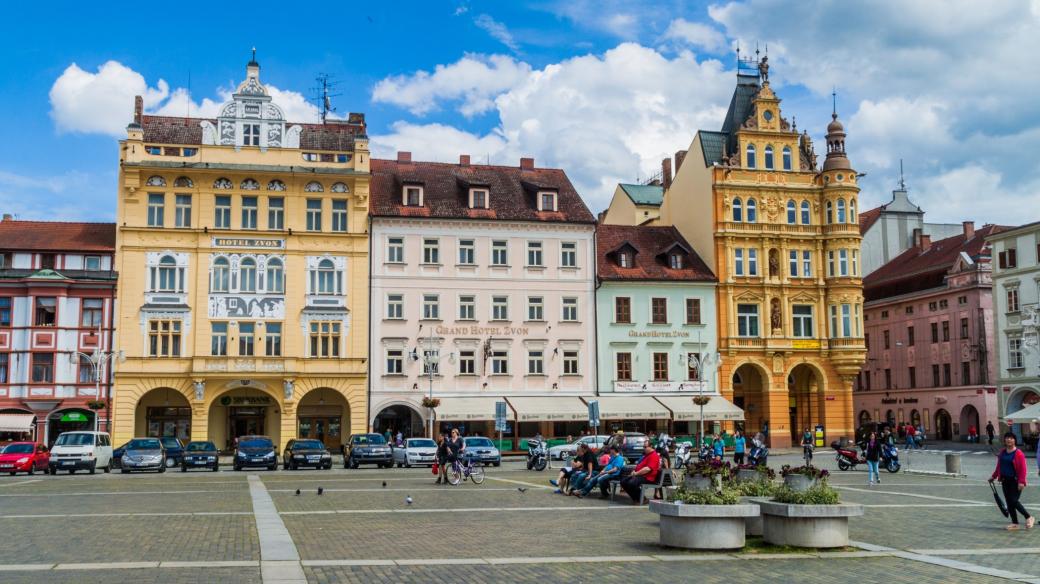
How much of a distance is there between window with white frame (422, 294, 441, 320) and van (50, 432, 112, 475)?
20.1 m

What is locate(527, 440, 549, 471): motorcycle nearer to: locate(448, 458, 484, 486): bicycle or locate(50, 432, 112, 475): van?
locate(448, 458, 484, 486): bicycle

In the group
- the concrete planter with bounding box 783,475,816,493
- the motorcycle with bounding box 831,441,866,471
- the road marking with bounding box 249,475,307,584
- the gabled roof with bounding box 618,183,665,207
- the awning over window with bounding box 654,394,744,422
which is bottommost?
the road marking with bounding box 249,475,307,584

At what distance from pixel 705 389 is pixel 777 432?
5.35m

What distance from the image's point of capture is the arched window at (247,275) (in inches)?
2263

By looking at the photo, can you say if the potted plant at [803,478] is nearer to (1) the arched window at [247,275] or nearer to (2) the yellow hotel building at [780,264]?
(1) the arched window at [247,275]

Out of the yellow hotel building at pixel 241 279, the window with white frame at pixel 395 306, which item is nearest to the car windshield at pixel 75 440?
the yellow hotel building at pixel 241 279

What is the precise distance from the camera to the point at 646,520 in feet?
68.6

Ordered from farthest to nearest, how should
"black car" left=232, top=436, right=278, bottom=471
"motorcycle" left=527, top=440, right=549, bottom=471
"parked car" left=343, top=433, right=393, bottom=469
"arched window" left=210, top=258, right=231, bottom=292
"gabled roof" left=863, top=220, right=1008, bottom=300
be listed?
"gabled roof" left=863, top=220, right=1008, bottom=300
"arched window" left=210, top=258, right=231, bottom=292
"parked car" left=343, top=433, right=393, bottom=469
"black car" left=232, top=436, right=278, bottom=471
"motorcycle" left=527, top=440, right=549, bottom=471

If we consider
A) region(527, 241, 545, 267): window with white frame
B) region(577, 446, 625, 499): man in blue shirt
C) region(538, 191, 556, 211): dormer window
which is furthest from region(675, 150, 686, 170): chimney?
region(577, 446, 625, 499): man in blue shirt

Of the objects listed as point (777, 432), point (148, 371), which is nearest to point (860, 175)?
point (777, 432)

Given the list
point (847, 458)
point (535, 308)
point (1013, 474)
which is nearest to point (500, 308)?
point (535, 308)

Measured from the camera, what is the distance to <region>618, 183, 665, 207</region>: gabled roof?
8144 cm

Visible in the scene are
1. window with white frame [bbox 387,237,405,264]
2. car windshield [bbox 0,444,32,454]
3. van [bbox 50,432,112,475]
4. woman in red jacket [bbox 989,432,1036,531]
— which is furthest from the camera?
window with white frame [bbox 387,237,405,264]

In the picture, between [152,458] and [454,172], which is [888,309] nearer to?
[454,172]
